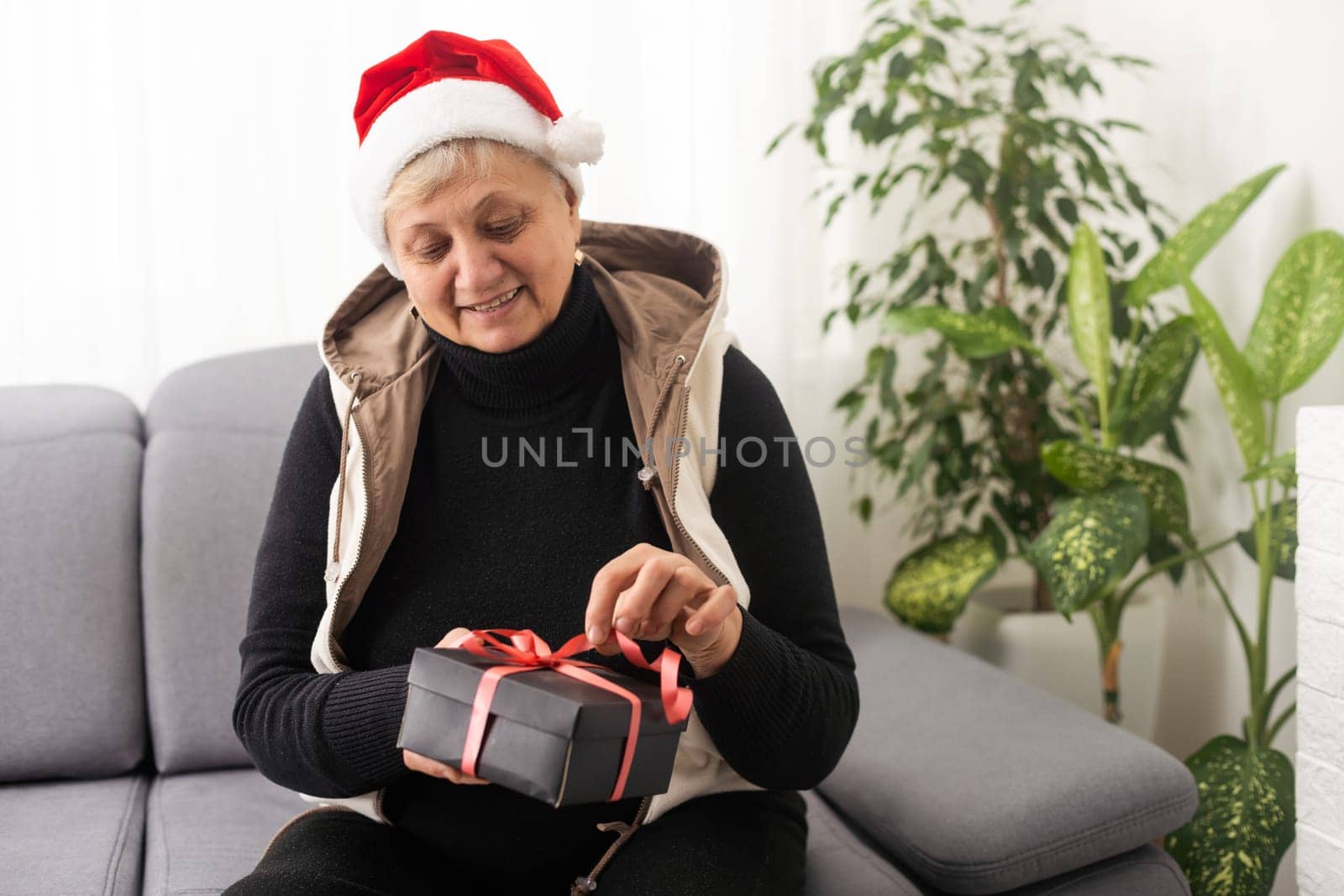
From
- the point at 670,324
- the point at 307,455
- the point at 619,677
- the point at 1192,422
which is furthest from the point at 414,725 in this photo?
the point at 1192,422

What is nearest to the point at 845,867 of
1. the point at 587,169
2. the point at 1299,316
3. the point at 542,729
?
the point at 542,729

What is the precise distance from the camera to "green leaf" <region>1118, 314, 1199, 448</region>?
5.97ft

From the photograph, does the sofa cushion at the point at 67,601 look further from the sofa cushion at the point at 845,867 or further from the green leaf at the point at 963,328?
the green leaf at the point at 963,328

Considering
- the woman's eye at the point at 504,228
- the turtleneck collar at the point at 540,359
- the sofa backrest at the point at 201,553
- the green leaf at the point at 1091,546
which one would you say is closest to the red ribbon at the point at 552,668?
the turtleneck collar at the point at 540,359

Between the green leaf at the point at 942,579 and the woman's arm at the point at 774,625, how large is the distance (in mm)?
757

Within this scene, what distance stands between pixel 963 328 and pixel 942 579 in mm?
428

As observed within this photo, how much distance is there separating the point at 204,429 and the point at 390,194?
73 cm

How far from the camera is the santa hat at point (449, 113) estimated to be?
1139 millimetres

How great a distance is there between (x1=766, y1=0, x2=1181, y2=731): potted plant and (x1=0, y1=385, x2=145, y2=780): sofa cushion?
1.22 m

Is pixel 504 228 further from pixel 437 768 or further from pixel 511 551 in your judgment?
pixel 437 768

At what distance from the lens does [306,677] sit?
119cm

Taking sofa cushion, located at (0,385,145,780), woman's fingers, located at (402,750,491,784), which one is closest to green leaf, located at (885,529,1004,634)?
woman's fingers, located at (402,750,491,784)

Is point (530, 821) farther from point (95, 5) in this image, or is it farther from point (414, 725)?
point (95, 5)

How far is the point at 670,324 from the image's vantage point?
128 centimetres
